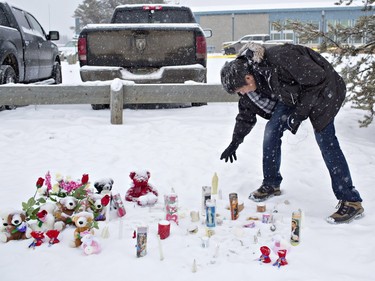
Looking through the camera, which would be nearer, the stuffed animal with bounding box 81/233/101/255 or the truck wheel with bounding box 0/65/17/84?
the stuffed animal with bounding box 81/233/101/255

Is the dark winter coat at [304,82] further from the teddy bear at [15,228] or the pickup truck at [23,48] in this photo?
the pickup truck at [23,48]

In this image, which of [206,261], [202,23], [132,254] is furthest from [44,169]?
[202,23]

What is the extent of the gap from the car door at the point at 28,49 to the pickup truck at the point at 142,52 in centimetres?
197

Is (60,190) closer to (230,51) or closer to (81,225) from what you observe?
(81,225)

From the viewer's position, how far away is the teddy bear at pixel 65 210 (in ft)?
11.2

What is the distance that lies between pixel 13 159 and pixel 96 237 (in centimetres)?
240

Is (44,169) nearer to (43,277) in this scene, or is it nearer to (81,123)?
(81,123)

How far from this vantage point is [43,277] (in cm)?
276

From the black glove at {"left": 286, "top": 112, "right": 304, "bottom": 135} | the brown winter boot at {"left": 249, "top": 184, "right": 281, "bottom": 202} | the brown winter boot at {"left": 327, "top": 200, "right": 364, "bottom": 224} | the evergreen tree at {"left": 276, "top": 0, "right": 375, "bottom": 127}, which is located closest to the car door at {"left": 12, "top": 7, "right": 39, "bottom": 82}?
the evergreen tree at {"left": 276, "top": 0, "right": 375, "bottom": 127}

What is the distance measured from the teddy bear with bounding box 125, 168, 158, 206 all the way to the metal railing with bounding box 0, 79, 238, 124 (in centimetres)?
260

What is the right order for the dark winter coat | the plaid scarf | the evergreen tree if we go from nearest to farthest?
the dark winter coat
the plaid scarf
the evergreen tree

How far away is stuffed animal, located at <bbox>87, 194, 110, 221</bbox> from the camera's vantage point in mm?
3525

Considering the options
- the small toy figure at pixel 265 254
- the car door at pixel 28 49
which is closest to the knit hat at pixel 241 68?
the small toy figure at pixel 265 254

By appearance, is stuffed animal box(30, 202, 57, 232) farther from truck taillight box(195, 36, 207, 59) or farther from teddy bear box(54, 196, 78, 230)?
truck taillight box(195, 36, 207, 59)
